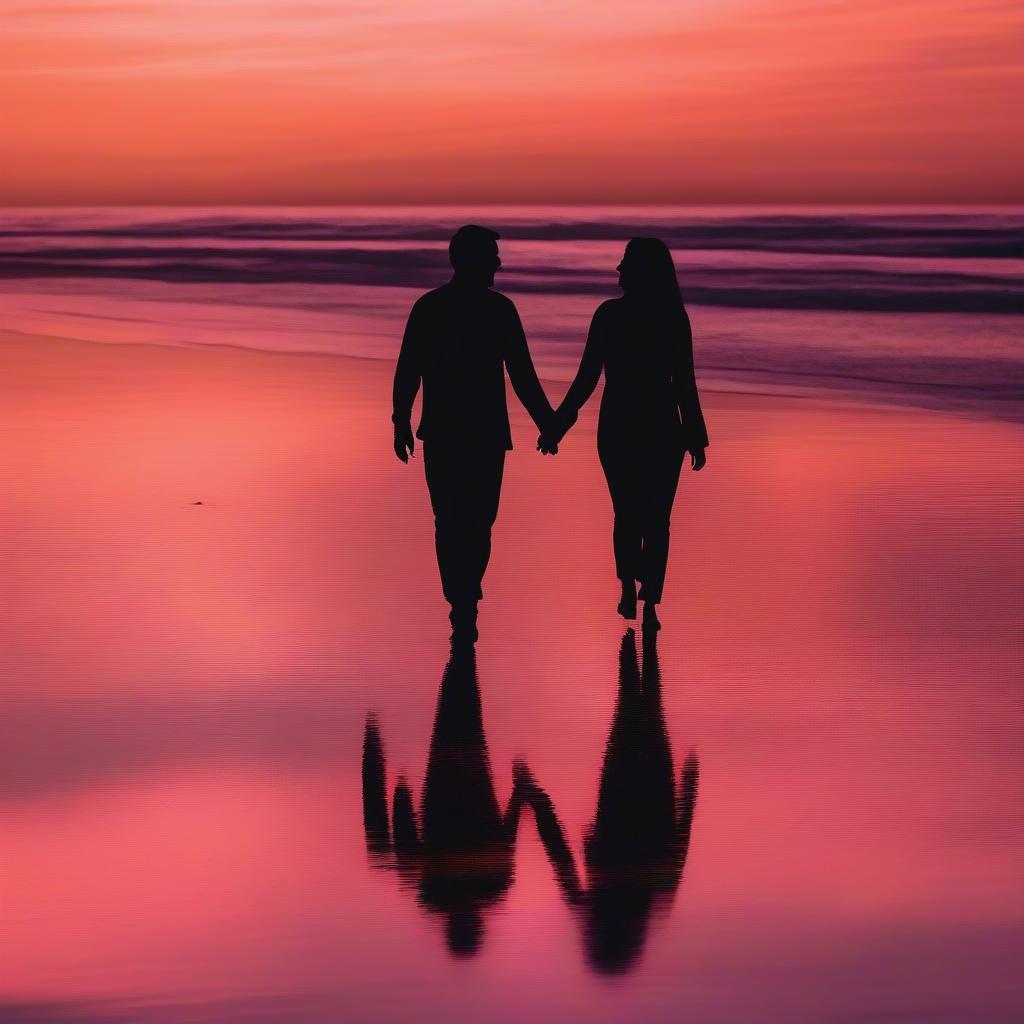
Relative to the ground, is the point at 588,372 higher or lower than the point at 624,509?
higher

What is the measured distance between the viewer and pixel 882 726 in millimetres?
7180

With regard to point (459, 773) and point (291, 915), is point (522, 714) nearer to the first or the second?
point (459, 773)

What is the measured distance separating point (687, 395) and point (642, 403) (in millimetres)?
204

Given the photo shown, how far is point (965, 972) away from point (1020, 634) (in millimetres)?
3947

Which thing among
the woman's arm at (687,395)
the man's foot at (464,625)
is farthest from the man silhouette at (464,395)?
the woman's arm at (687,395)

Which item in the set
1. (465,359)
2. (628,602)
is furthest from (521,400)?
(628,602)

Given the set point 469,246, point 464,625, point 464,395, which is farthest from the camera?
point 464,395

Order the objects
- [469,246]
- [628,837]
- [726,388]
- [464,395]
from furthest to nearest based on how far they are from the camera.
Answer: [726,388], [464,395], [469,246], [628,837]

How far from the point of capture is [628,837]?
6.00 m

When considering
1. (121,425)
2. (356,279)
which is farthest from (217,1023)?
(356,279)

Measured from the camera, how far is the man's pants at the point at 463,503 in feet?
29.3

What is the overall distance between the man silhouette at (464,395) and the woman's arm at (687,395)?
0.70 metres

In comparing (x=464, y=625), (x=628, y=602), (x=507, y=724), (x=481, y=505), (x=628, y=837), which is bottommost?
(x=628, y=837)

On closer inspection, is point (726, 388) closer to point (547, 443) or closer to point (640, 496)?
point (640, 496)
